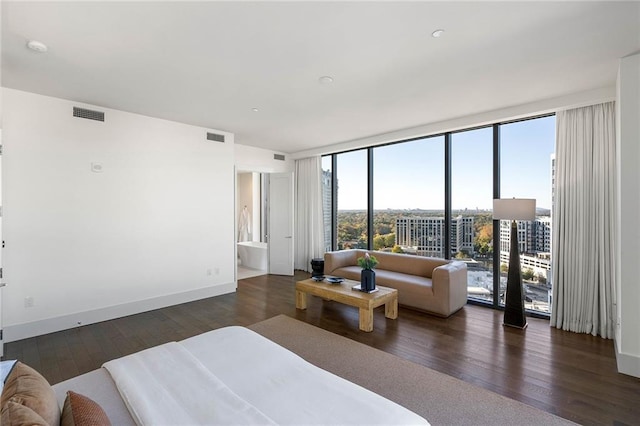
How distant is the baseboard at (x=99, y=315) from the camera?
3.25 meters

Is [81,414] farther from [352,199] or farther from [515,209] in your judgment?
[352,199]

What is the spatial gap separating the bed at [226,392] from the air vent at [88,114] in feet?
11.1

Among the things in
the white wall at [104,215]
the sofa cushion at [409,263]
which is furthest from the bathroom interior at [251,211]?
the sofa cushion at [409,263]

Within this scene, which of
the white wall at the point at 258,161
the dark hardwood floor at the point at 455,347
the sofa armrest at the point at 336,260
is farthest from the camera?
the white wall at the point at 258,161

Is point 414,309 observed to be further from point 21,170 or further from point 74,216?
point 21,170

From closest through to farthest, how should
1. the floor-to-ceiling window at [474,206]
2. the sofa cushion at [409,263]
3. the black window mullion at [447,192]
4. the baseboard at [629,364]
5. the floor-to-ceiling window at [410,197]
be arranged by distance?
1. the baseboard at [629,364]
2. the floor-to-ceiling window at [474,206]
3. the sofa cushion at [409,263]
4. the black window mullion at [447,192]
5. the floor-to-ceiling window at [410,197]

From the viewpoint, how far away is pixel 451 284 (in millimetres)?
3859

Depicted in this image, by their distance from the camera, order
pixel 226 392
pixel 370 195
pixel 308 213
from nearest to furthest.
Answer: pixel 226 392 → pixel 370 195 → pixel 308 213

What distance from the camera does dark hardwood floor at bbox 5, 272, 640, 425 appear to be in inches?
89.2

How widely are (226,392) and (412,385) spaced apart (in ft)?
5.48

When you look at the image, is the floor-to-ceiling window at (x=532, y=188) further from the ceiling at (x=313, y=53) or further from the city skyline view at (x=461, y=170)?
the ceiling at (x=313, y=53)

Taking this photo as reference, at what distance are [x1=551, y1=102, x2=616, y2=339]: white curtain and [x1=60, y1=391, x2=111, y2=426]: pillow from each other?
4.48 metres

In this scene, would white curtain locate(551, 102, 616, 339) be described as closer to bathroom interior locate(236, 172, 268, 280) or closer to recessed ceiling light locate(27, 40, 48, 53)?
recessed ceiling light locate(27, 40, 48, 53)

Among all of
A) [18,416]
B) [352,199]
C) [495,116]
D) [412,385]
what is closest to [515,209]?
[495,116]
